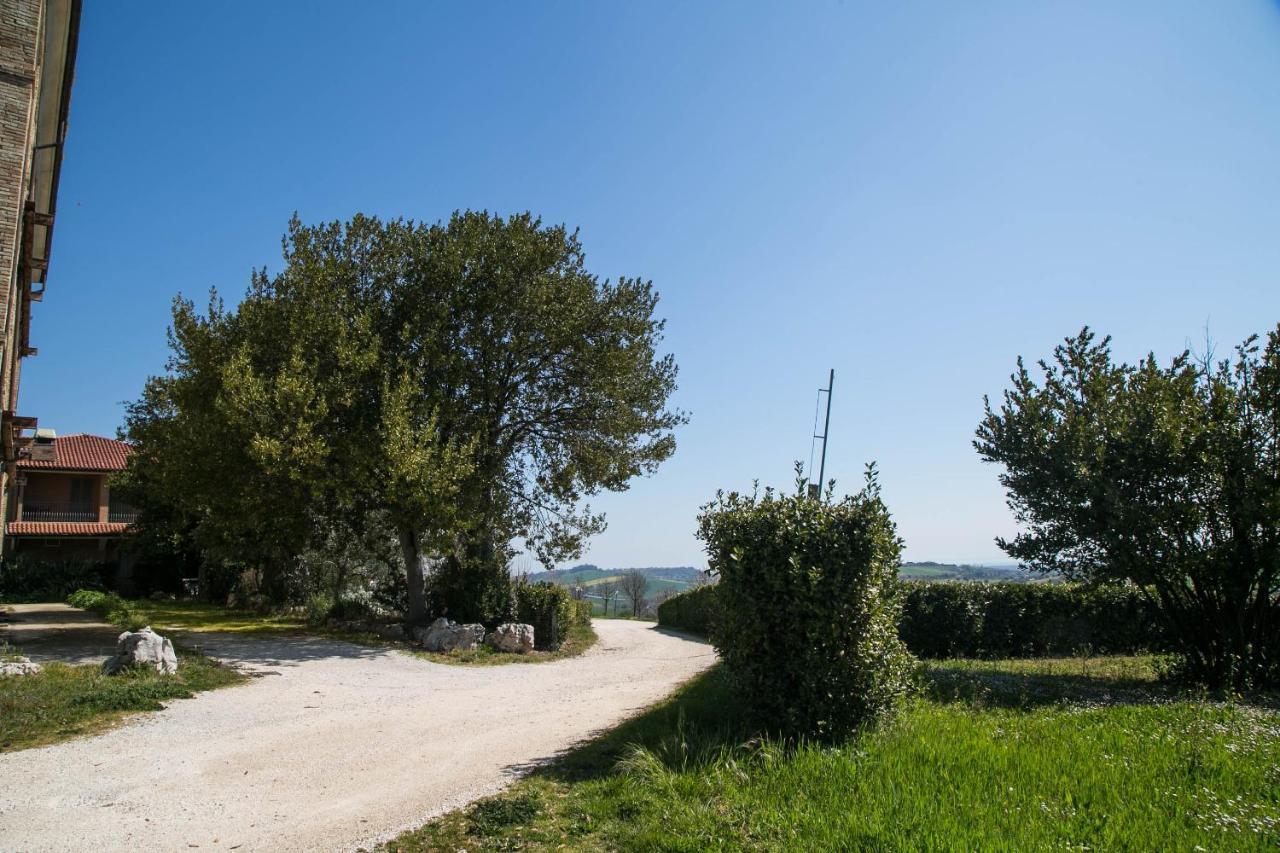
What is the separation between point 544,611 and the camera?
18.8 metres

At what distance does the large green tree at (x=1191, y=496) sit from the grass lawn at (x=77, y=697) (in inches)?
551

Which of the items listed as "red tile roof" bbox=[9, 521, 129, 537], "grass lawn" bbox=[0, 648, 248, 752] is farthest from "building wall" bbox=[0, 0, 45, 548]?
"red tile roof" bbox=[9, 521, 129, 537]

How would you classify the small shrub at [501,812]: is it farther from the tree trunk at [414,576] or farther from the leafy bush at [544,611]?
the tree trunk at [414,576]

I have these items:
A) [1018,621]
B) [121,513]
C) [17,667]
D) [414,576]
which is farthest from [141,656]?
[121,513]

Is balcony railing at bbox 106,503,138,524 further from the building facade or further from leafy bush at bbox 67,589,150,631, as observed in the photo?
leafy bush at bbox 67,589,150,631

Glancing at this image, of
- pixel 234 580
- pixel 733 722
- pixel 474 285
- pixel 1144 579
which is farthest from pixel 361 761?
pixel 234 580

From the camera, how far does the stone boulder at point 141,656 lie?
432 inches

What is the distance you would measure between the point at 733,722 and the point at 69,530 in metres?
39.0

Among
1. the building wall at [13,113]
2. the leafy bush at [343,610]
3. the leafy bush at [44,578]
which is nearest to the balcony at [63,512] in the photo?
the leafy bush at [44,578]

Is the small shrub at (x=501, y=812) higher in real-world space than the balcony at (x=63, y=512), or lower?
lower

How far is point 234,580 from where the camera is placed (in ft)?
93.4

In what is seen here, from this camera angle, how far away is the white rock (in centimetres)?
1035

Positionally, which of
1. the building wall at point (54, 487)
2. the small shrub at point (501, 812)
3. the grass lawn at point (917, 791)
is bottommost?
the small shrub at point (501, 812)

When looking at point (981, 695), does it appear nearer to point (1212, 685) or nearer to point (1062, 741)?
point (1062, 741)
